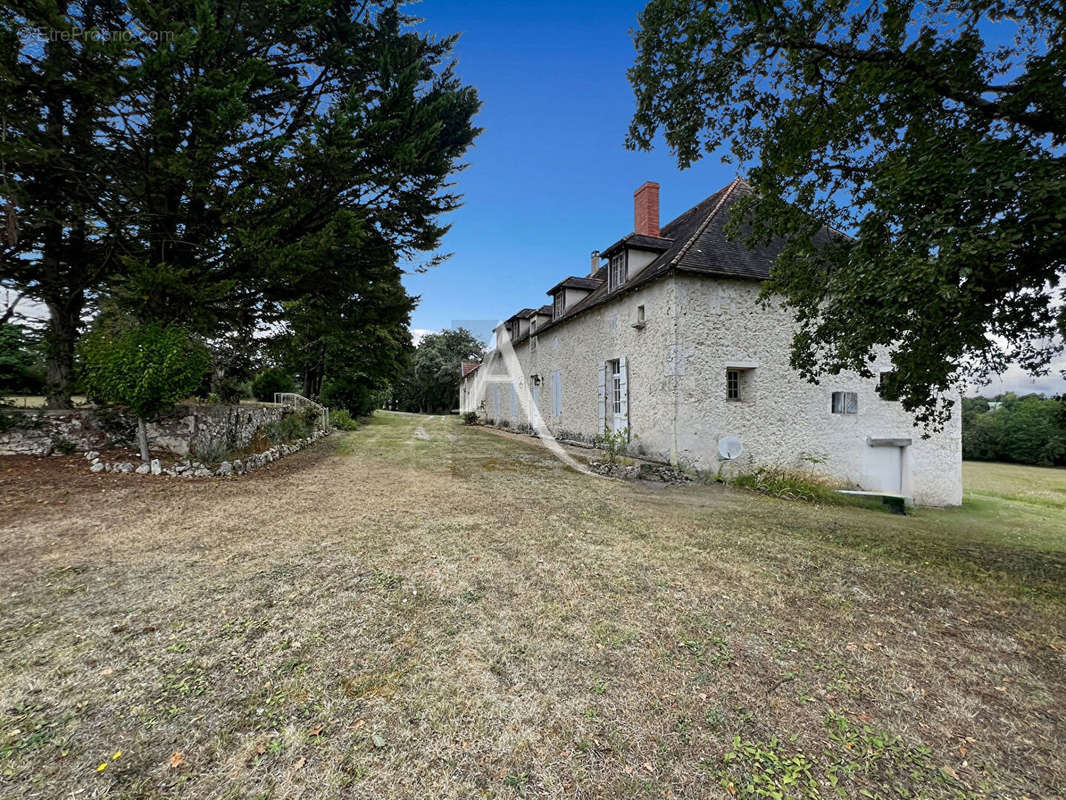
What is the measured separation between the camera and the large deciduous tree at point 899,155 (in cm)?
357

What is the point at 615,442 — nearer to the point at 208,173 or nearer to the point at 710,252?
the point at 710,252

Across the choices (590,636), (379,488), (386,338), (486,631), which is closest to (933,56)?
(590,636)

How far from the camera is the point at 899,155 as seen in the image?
4387 millimetres

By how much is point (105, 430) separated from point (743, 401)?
43.0 ft

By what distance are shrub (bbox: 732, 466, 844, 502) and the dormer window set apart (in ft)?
19.8

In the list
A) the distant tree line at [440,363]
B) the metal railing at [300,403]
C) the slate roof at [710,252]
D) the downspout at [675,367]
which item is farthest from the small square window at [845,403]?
the distant tree line at [440,363]

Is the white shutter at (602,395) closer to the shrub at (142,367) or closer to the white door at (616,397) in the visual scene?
the white door at (616,397)

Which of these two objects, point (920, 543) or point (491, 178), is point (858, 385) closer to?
point (920, 543)

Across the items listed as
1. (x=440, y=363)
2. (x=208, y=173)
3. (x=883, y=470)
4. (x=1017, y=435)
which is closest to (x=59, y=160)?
(x=208, y=173)

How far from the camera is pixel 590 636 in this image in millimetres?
2723

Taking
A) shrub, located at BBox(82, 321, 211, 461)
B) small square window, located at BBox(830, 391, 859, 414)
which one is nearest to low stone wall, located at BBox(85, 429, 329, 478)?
shrub, located at BBox(82, 321, 211, 461)

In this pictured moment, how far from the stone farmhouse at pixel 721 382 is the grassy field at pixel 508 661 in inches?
187

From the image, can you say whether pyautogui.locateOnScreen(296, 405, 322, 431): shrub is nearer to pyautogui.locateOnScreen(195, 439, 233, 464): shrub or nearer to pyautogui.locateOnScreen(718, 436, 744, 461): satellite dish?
pyautogui.locateOnScreen(195, 439, 233, 464): shrub

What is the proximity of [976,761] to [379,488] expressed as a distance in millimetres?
6722
